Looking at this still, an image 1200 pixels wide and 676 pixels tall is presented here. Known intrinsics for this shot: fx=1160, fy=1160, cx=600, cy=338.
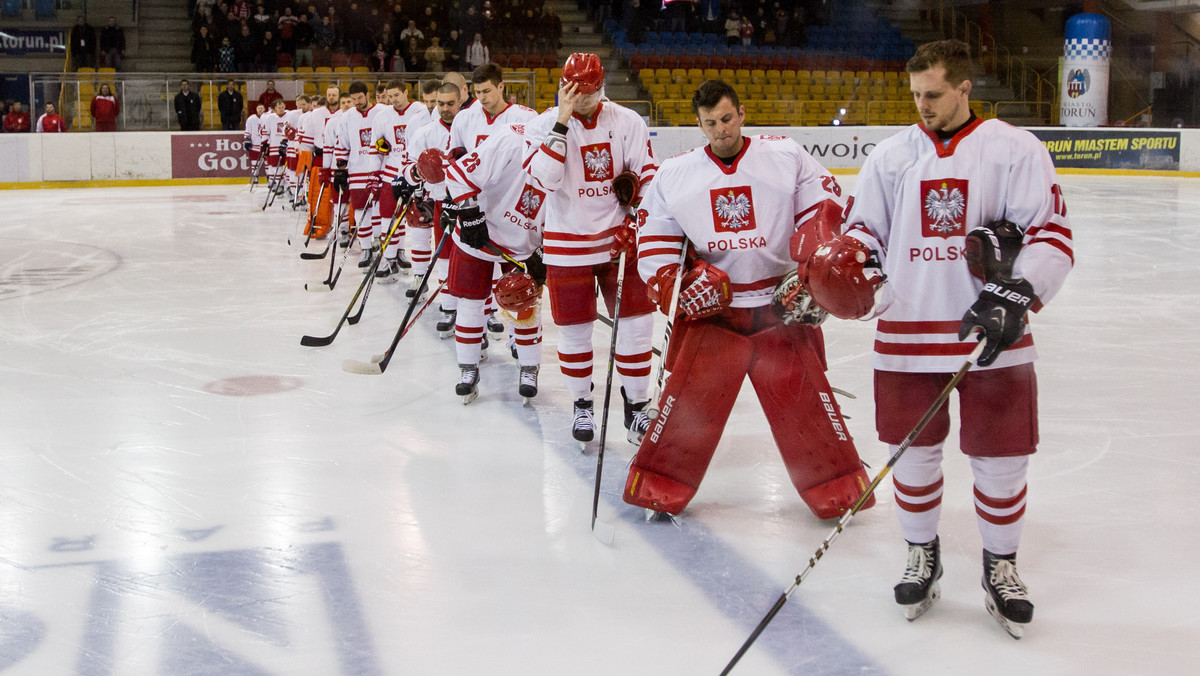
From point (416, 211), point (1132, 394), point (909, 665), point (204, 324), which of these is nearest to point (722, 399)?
point (909, 665)

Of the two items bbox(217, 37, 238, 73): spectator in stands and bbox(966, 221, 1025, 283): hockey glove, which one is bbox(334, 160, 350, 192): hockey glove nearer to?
bbox(966, 221, 1025, 283): hockey glove

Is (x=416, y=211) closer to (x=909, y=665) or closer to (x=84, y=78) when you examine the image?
(x=909, y=665)

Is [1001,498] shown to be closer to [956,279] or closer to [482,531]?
[956,279]

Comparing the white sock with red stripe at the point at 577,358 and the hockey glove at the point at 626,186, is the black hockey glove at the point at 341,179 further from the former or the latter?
the hockey glove at the point at 626,186

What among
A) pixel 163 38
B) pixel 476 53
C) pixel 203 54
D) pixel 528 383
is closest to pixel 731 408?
pixel 528 383

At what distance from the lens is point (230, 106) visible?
15992 millimetres

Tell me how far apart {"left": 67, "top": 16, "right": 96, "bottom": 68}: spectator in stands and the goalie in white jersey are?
53.5 feet

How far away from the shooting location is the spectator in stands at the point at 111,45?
17.3 metres

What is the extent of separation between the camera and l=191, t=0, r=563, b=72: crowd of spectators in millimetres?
17203

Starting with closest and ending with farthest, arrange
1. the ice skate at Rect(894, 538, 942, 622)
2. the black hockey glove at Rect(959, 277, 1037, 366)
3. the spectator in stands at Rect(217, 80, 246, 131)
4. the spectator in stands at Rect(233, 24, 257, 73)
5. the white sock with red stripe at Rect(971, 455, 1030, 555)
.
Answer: the black hockey glove at Rect(959, 277, 1037, 366) → the white sock with red stripe at Rect(971, 455, 1030, 555) → the ice skate at Rect(894, 538, 942, 622) → the spectator in stands at Rect(217, 80, 246, 131) → the spectator in stands at Rect(233, 24, 257, 73)

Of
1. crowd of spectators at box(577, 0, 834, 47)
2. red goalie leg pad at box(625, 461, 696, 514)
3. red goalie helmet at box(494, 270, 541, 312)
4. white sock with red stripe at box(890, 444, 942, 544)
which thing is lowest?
red goalie leg pad at box(625, 461, 696, 514)

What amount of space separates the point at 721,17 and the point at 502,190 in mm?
16704

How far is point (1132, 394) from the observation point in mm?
4535

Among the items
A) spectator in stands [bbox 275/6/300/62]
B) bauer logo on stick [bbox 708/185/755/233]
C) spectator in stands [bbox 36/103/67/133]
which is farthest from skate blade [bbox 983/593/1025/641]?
spectator in stands [bbox 275/6/300/62]
